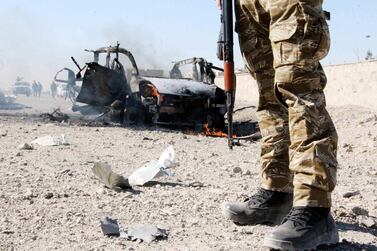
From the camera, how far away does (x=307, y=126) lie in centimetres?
199

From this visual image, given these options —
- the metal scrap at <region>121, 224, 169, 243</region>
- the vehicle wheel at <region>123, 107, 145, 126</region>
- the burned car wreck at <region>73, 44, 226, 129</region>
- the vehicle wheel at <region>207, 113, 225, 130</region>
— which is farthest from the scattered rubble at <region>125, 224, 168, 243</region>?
the vehicle wheel at <region>123, 107, 145, 126</region>

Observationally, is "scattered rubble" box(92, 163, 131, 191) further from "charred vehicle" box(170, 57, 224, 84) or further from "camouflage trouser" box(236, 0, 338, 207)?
"charred vehicle" box(170, 57, 224, 84)

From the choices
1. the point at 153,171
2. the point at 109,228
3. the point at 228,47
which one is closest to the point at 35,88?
the point at 153,171

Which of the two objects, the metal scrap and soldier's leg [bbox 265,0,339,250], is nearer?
soldier's leg [bbox 265,0,339,250]

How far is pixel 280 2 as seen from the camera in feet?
6.71

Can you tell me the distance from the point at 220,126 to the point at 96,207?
7155mm

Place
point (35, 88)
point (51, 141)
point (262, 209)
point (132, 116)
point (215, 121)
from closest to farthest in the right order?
point (262, 209) < point (51, 141) < point (215, 121) < point (132, 116) < point (35, 88)

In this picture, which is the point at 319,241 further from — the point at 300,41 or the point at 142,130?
the point at 142,130

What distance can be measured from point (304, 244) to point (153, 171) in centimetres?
188

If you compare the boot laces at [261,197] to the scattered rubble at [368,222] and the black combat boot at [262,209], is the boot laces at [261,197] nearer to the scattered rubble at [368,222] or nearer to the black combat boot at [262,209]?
the black combat boot at [262,209]

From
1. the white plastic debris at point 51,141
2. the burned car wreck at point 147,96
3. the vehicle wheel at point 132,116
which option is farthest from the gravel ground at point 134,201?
the vehicle wheel at point 132,116

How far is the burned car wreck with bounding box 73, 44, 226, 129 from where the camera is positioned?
957 cm

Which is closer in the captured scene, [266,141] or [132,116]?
[266,141]

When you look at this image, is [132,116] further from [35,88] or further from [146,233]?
[35,88]
